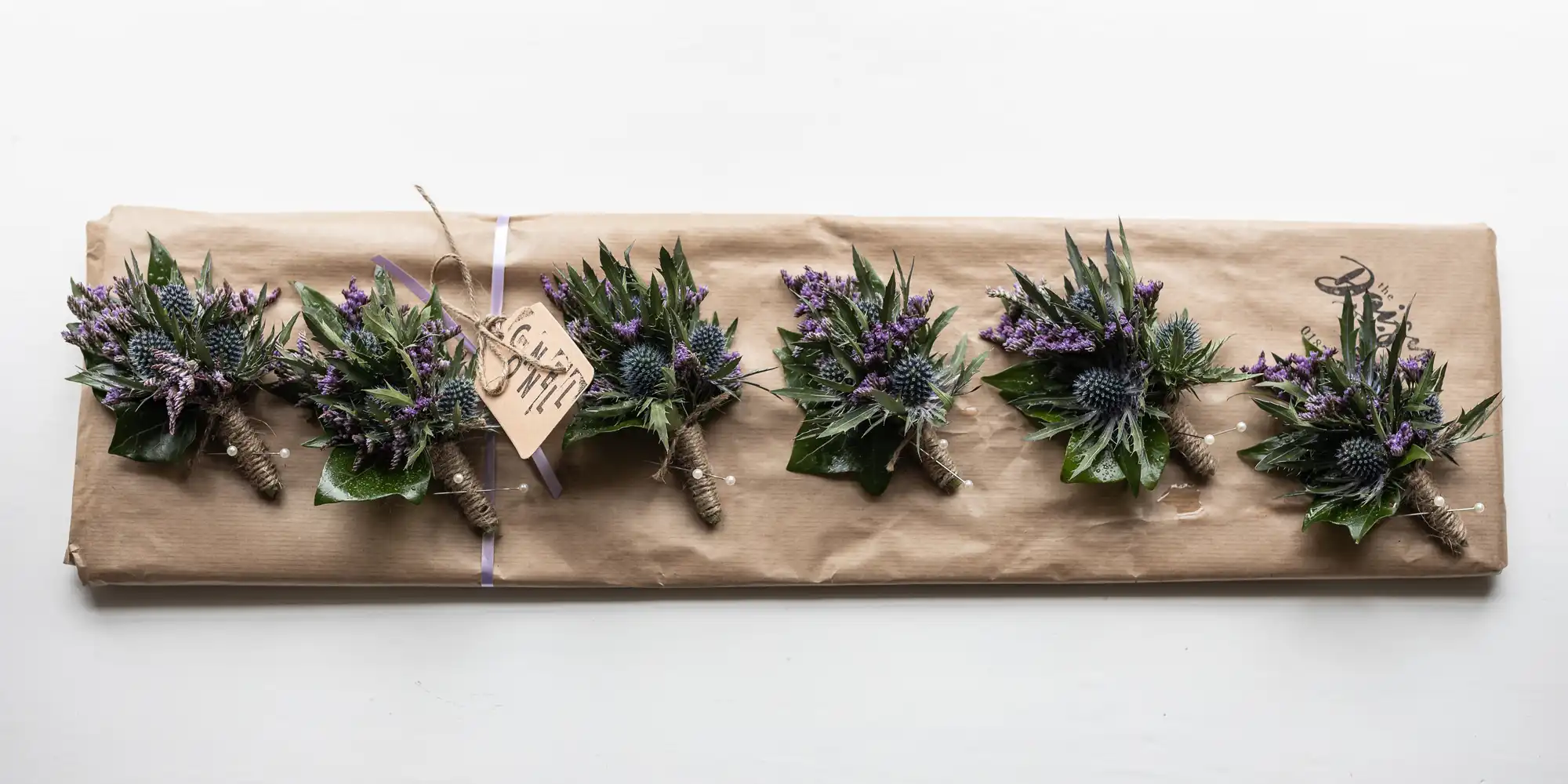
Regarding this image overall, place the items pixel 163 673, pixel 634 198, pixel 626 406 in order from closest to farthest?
1. pixel 626 406
2. pixel 163 673
3. pixel 634 198

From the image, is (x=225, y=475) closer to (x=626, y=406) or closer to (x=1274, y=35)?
(x=626, y=406)

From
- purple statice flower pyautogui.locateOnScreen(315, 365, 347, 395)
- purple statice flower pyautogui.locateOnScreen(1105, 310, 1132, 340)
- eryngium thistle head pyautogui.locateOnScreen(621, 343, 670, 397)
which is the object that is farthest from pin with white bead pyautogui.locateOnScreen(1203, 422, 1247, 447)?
purple statice flower pyautogui.locateOnScreen(315, 365, 347, 395)

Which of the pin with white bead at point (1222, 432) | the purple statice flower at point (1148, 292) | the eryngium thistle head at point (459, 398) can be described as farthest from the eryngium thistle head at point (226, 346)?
the pin with white bead at point (1222, 432)

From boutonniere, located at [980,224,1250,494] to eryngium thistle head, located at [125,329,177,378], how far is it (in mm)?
1321

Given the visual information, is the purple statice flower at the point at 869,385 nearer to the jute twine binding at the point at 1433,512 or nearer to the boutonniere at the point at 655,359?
the boutonniere at the point at 655,359

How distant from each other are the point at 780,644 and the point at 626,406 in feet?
1.61

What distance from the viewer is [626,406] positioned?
1.30 metres

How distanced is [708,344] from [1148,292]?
708mm

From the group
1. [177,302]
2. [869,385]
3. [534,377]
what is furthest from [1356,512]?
[177,302]

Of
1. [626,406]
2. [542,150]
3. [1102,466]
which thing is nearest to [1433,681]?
[1102,466]

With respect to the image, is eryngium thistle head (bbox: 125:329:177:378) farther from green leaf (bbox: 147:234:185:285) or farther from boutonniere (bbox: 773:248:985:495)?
boutonniere (bbox: 773:248:985:495)

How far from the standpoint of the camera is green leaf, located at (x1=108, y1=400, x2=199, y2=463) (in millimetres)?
1324

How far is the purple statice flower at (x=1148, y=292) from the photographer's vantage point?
1.33m

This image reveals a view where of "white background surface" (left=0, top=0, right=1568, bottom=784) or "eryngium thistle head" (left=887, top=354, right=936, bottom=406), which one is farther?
"white background surface" (left=0, top=0, right=1568, bottom=784)
